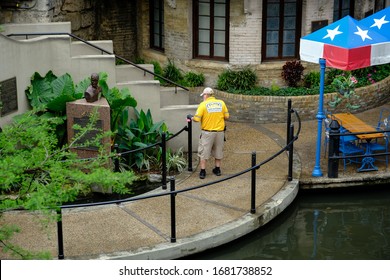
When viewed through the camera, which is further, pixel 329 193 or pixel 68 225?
pixel 329 193

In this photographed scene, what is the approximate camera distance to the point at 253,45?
1938 centimetres

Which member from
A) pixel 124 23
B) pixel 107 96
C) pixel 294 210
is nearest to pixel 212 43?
pixel 124 23

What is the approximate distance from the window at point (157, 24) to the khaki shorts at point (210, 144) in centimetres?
566

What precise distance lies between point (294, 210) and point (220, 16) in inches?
232

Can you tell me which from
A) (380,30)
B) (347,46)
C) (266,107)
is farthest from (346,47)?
(266,107)

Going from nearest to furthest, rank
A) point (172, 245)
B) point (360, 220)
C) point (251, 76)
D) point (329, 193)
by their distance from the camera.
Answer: point (172, 245)
point (360, 220)
point (329, 193)
point (251, 76)

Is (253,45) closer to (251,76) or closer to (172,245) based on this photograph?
(251,76)

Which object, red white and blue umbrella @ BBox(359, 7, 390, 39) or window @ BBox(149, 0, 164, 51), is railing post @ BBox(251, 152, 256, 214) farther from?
window @ BBox(149, 0, 164, 51)

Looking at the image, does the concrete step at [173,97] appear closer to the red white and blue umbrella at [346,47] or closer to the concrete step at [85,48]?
the concrete step at [85,48]

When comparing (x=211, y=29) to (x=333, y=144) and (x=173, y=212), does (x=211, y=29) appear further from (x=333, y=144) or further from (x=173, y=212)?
(x=173, y=212)

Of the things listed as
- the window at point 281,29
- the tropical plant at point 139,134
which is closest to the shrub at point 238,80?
the window at point 281,29

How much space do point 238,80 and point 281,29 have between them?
5.00 feet

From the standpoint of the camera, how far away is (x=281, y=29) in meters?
19.6

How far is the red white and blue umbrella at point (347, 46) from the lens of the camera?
50.1 ft
